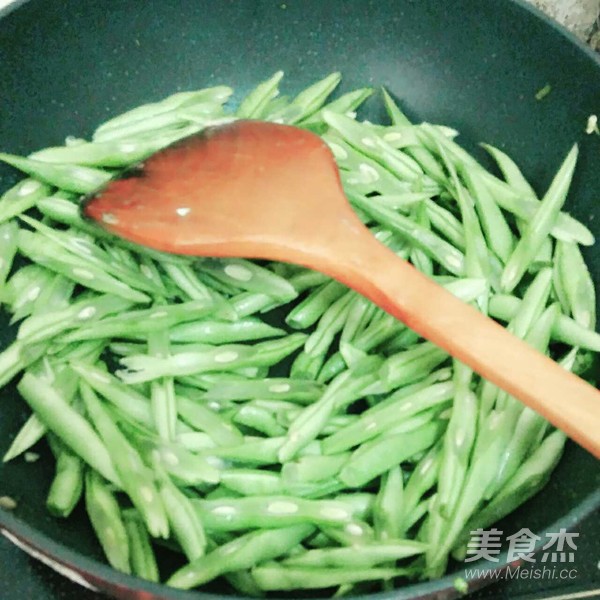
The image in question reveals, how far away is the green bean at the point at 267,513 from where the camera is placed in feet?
3.24

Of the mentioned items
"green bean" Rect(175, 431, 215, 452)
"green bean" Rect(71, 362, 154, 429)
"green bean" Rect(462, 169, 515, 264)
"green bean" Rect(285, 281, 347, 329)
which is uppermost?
"green bean" Rect(462, 169, 515, 264)

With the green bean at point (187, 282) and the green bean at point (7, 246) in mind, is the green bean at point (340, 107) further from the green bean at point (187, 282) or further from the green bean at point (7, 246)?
the green bean at point (7, 246)

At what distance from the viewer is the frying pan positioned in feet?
4.27

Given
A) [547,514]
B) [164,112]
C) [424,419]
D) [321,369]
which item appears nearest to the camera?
[547,514]

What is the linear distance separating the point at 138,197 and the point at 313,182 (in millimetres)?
289

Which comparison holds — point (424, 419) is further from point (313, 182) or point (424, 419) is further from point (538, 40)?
point (538, 40)

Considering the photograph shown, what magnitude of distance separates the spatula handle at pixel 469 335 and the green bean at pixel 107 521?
460 mm

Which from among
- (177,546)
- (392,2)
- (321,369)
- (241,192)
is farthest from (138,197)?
(392,2)

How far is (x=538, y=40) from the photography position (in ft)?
4.38

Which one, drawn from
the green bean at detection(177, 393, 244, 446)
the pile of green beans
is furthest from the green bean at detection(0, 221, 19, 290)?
the green bean at detection(177, 393, 244, 446)

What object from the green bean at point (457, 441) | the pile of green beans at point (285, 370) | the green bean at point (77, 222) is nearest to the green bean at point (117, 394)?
the pile of green beans at point (285, 370)

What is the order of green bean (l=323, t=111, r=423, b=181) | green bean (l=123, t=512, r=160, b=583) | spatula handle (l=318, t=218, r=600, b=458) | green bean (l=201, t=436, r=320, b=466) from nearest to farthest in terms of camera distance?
spatula handle (l=318, t=218, r=600, b=458), green bean (l=123, t=512, r=160, b=583), green bean (l=201, t=436, r=320, b=466), green bean (l=323, t=111, r=423, b=181)

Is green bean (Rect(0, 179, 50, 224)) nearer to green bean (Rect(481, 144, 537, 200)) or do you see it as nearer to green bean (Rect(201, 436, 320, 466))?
green bean (Rect(201, 436, 320, 466))

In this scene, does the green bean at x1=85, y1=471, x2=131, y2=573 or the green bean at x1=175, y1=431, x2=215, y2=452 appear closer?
the green bean at x1=85, y1=471, x2=131, y2=573
